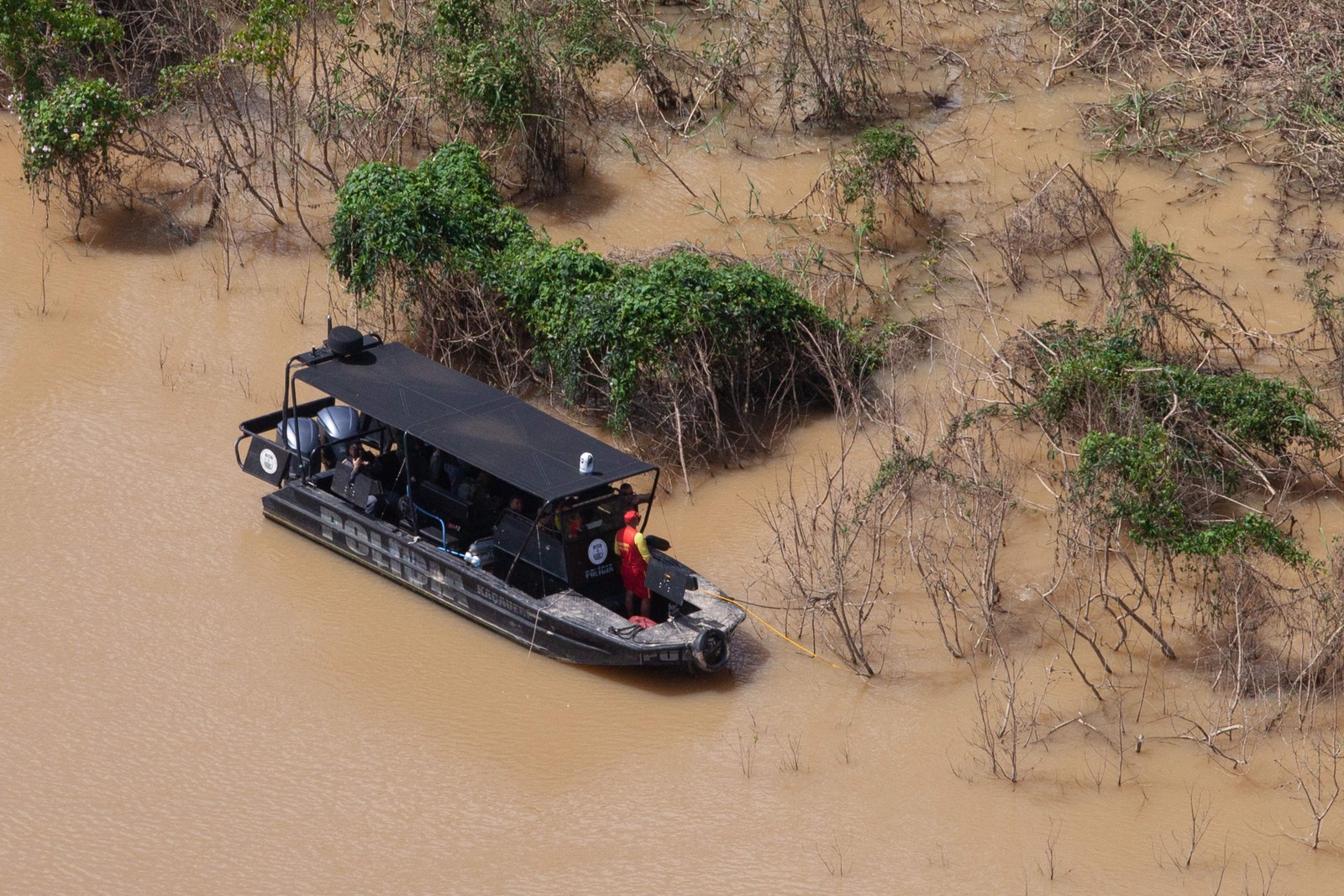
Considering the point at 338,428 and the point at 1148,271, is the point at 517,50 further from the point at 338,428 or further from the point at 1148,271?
the point at 1148,271

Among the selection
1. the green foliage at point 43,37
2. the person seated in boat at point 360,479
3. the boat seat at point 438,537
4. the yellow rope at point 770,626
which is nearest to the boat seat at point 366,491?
the person seated in boat at point 360,479

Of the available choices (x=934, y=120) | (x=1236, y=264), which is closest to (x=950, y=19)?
(x=934, y=120)

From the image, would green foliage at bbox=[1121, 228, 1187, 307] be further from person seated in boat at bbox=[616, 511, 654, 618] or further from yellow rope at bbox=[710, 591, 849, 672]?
person seated in boat at bbox=[616, 511, 654, 618]

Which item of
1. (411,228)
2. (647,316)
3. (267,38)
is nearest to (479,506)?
(647,316)

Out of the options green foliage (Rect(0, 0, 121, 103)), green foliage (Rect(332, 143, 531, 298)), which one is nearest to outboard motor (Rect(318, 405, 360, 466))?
green foliage (Rect(332, 143, 531, 298))

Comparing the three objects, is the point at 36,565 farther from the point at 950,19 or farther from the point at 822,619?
the point at 950,19
